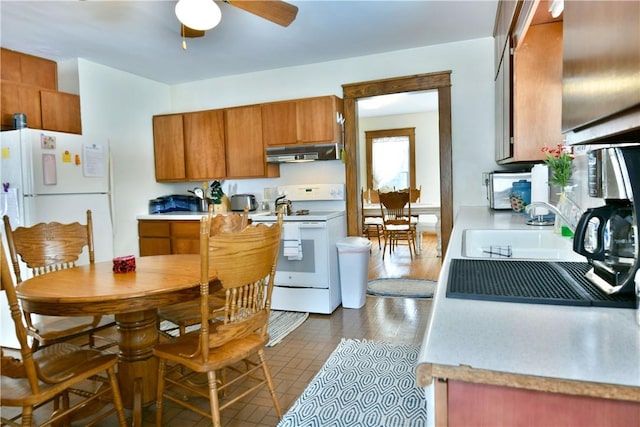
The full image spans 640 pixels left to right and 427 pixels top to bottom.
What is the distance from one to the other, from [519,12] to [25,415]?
2805 millimetres

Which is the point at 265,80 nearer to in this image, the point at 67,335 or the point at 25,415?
the point at 67,335

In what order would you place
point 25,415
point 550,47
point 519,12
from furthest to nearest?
1. point 550,47
2. point 519,12
3. point 25,415

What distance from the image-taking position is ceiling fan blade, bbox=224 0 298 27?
89.7 inches

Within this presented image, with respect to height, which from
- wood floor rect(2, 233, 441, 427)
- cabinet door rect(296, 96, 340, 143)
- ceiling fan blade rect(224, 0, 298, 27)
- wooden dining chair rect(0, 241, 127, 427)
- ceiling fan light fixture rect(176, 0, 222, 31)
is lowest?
wood floor rect(2, 233, 441, 427)

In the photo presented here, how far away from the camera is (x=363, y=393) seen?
2.15 metres

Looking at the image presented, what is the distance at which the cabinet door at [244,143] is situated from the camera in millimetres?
4219

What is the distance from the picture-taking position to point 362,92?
405cm

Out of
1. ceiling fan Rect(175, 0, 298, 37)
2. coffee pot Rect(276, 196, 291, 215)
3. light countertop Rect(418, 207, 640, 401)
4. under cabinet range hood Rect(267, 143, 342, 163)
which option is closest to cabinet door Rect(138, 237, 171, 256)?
coffee pot Rect(276, 196, 291, 215)

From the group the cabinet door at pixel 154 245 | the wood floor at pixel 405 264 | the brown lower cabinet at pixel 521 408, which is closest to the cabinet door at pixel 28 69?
the cabinet door at pixel 154 245

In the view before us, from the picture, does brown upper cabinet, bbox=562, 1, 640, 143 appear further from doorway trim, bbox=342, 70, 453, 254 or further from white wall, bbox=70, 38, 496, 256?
white wall, bbox=70, 38, 496, 256

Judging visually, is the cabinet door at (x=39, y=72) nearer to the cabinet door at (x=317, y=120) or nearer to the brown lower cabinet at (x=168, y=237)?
the brown lower cabinet at (x=168, y=237)

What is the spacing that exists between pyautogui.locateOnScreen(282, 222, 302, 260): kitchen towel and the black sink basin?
2312mm

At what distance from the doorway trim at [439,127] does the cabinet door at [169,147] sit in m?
1.95

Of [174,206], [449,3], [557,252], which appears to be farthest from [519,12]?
[174,206]
